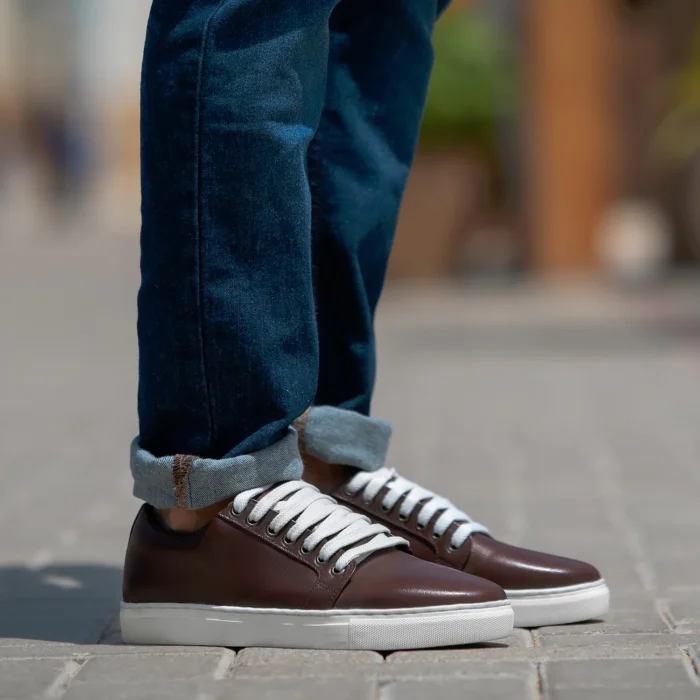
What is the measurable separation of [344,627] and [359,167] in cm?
60

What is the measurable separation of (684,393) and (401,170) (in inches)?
113

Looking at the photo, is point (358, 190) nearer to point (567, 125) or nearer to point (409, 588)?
point (409, 588)

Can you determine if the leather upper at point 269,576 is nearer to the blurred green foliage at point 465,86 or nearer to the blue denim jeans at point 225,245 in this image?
the blue denim jeans at point 225,245

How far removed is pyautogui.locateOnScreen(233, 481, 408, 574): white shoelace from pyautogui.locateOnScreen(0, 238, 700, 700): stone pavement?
131 mm

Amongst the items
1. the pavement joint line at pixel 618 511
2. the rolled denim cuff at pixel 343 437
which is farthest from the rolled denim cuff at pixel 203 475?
the pavement joint line at pixel 618 511

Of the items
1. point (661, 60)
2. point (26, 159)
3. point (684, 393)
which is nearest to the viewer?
point (684, 393)

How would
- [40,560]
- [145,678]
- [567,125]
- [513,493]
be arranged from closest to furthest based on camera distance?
[145,678] → [40,560] → [513,493] → [567,125]

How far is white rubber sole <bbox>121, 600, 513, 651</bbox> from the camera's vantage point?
156 cm

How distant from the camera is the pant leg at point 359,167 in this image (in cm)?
176

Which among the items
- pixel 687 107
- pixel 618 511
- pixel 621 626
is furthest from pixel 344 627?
pixel 687 107

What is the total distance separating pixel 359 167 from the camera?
1780mm

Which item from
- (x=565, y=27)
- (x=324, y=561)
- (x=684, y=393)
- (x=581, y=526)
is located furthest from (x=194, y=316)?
(x=565, y=27)

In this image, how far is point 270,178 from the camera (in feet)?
5.20

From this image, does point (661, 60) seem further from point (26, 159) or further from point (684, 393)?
point (26, 159)
